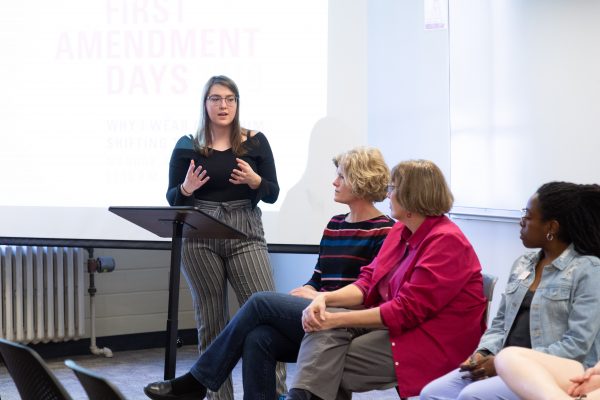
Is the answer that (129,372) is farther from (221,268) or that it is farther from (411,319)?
(411,319)

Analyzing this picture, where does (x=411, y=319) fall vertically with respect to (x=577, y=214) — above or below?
below

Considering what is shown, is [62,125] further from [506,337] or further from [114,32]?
[506,337]

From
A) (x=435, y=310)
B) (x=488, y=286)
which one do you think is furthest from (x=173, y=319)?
(x=488, y=286)

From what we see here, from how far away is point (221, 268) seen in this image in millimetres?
3492

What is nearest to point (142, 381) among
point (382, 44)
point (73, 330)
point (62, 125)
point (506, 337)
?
point (73, 330)

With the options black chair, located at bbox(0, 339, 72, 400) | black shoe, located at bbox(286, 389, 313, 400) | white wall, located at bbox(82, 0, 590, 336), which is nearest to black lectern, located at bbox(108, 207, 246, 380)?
black shoe, located at bbox(286, 389, 313, 400)

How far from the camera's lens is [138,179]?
4.29 meters

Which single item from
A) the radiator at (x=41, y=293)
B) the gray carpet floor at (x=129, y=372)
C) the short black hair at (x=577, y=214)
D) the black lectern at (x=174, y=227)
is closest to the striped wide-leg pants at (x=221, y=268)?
the black lectern at (x=174, y=227)

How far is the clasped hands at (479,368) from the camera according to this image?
2410 mm

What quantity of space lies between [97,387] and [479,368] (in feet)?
4.90

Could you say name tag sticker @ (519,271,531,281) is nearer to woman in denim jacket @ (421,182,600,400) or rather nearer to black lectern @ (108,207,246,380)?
woman in denim jacket @ (421,182,600,400)

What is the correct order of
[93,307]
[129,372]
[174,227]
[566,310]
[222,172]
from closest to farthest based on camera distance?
1. [566,310]
2. [174,227]
3. [222,172]
4. [129,372]
5. [93,307]

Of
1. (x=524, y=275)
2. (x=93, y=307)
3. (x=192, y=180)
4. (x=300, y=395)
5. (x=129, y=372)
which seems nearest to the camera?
(x=524, y=275)

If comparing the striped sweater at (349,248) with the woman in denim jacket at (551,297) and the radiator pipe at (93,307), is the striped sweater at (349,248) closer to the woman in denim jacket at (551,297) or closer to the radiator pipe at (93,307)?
the woman in denim jacket at (551,297)
